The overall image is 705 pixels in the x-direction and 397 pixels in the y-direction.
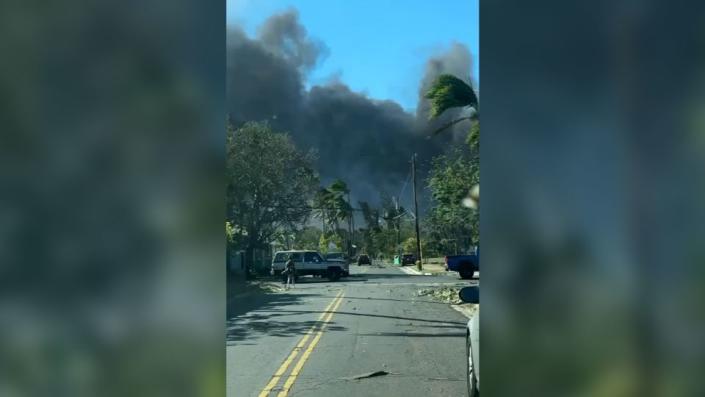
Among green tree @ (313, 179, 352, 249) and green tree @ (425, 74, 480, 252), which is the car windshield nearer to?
green tree @ (425, 74, 480, 252)

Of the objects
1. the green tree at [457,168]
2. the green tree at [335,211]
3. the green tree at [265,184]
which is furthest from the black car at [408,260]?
the green tree at [457,168]

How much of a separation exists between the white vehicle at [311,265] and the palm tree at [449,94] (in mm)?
22014

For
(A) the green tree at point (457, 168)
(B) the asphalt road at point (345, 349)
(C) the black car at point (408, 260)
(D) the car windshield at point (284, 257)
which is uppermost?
(A) the green tree at point (457, 168)

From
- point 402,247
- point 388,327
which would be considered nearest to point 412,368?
point 388,327

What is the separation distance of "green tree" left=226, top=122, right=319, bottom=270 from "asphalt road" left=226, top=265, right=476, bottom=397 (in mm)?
5935

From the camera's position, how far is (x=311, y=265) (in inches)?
1308

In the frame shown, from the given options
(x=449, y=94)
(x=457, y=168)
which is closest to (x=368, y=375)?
(x=449, y=94)

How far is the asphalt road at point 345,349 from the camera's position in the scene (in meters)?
7.18

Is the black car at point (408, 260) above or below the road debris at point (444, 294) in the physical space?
below

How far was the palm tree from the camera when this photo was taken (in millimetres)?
10773

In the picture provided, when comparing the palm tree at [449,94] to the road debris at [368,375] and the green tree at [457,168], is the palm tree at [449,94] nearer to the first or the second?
the green tree at [457,168]
